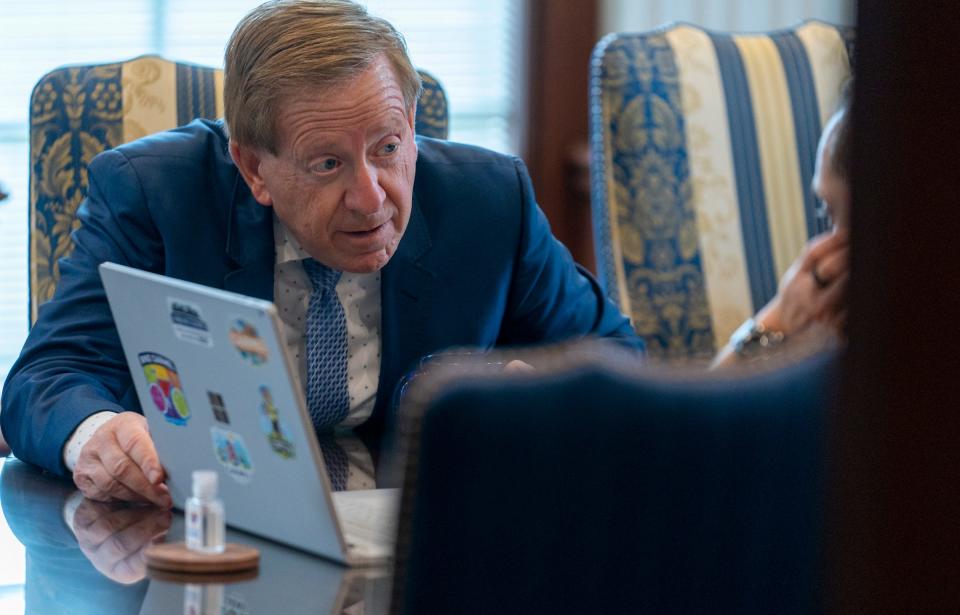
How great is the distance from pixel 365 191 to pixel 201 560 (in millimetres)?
689

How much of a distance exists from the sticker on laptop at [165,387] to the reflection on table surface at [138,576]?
12 centimetres

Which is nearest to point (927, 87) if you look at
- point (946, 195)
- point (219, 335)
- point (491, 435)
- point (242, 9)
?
point (946, 195)

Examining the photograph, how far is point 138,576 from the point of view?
1.01 metres

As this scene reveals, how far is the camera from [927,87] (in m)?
0.14

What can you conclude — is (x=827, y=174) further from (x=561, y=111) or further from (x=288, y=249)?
(x=561, y=111)

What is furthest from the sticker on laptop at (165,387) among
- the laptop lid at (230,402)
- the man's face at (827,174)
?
the man's face at (827,174)

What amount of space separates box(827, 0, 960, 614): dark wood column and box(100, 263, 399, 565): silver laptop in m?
0.79

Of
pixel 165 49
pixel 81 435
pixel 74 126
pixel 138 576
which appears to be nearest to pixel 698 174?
pixel 74 126

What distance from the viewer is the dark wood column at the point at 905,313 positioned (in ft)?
0.47

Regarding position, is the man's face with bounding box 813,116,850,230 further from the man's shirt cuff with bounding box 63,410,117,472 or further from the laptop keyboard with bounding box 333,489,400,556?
the man's shirt cuff with bounding box 63,410,117,472

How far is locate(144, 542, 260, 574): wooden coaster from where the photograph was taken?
100 centimetres

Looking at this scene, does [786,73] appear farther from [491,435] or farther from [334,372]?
[491,435]

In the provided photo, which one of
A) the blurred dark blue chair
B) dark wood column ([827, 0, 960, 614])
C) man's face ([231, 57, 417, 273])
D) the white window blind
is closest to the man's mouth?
man's face ([231, 57, 417, 273])

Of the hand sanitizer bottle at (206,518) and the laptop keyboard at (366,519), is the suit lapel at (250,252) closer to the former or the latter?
the laptop keyboard at (366,519)
